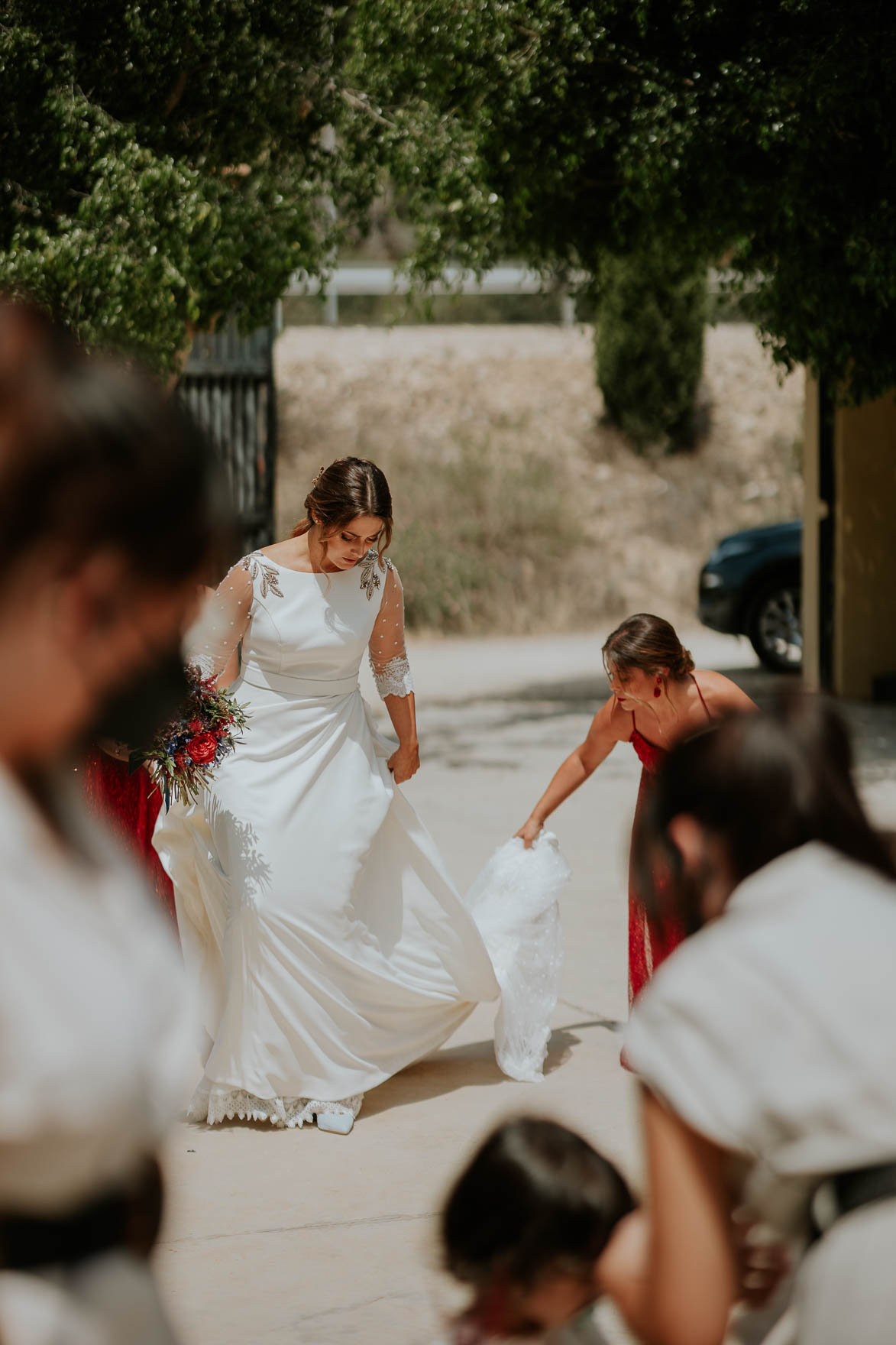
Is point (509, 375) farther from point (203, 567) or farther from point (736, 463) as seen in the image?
point (203, 567)

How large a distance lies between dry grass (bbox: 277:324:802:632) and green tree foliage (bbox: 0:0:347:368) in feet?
41.5

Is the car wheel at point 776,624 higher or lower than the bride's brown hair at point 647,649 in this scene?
lower

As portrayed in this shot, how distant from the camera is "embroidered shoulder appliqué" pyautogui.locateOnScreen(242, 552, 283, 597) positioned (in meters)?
5.04

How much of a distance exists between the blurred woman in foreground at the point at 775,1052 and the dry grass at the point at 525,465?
21.7 m

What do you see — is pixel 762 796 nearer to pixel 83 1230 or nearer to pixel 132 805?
pixel 83 1230

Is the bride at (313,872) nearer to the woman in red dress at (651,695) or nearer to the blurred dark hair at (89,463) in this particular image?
the woman in red dress at (651,695)

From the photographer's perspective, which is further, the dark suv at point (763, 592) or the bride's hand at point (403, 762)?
the dark suv at point (763, 592)

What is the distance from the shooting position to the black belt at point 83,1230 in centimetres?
132

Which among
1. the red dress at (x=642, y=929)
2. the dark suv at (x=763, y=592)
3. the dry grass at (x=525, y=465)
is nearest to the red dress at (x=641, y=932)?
the red dress at (x=642, y=929)

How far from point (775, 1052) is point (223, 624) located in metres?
3.68

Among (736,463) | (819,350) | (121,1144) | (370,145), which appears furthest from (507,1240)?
(736,463)

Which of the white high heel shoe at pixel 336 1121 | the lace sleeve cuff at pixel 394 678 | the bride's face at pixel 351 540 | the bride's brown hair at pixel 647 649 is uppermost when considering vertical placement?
the bride's face at pixel 351 540

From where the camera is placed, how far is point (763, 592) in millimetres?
16844

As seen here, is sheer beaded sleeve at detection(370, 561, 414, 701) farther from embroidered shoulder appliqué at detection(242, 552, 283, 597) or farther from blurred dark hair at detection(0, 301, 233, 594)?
blurred dark hair at detection(0, 301, 233, 594)
